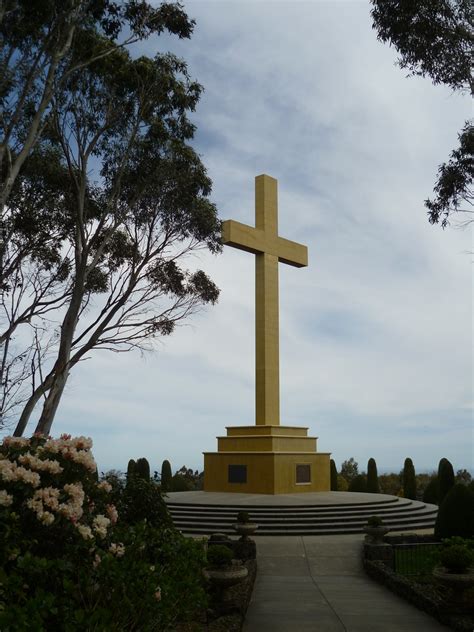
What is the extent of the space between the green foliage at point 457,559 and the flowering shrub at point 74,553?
4963mm

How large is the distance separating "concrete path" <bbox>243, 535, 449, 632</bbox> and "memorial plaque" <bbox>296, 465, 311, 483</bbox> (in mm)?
6539

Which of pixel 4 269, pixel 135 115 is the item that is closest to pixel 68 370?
pixel 4 269

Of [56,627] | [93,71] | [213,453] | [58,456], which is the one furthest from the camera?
[213,453]

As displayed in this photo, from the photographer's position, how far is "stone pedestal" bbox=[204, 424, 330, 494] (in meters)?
23.9

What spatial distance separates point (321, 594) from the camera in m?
12.3

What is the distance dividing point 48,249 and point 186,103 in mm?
7349

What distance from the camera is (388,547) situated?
49.3ft

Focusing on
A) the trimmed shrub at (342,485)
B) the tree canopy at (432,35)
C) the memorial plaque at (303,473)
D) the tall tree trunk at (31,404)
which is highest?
the tree canopy at (432,35)

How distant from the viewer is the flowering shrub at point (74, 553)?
5.86 m

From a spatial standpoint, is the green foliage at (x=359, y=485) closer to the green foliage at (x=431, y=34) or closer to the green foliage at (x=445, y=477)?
the green foliage at (x=445, y=477)

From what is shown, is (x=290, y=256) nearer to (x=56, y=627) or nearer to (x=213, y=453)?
(x=213, y=453)

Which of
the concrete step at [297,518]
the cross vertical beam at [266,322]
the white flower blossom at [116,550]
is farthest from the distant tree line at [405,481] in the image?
the white flower blossom at [116,550]

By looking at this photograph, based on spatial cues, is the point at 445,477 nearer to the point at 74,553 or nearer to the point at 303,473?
the point at 303,473

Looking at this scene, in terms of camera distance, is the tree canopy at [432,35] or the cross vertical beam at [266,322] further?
the cross vertical beam at [266,322]
